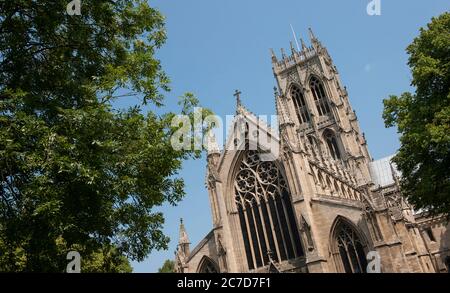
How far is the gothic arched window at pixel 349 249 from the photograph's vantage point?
82.0ft

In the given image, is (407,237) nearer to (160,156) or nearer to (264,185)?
(264,185)

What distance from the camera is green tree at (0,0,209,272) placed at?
27.7 feet

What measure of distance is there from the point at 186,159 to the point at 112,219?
9.08ft

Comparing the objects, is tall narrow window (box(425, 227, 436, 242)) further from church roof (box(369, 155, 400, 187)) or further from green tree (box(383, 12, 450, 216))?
green tree (box(383, 12, 450, 216))

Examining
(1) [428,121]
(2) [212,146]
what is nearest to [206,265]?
(2) [212,146]

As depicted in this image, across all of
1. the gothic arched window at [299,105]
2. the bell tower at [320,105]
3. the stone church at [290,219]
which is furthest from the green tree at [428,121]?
the gothic arched window at [299,105]

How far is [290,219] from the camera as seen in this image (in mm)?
27672

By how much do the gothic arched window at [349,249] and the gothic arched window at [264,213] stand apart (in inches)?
101

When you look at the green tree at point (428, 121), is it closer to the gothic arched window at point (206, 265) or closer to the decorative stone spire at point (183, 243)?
the gothic arched window at point (206, 265)

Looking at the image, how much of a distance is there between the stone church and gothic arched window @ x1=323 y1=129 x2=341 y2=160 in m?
12.1

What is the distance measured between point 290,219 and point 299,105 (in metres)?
29.3

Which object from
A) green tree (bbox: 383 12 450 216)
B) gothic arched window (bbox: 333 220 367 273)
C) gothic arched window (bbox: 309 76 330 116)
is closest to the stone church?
gothic arched window (bbox: 333 220 367 273)
